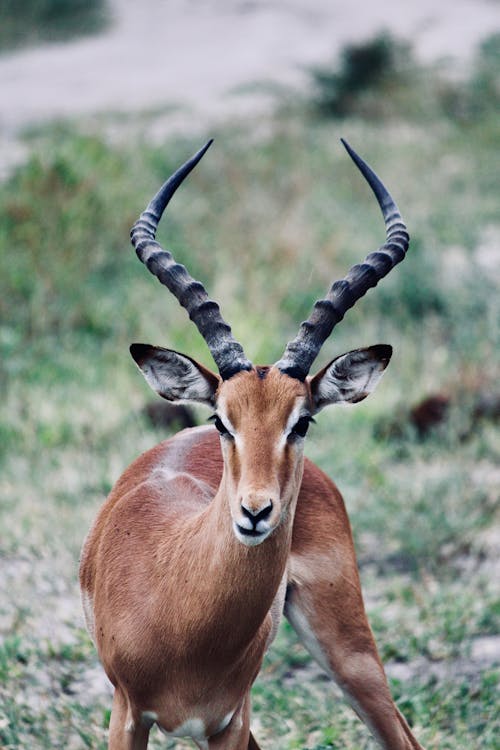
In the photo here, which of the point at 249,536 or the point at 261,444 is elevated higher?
the point at 261,444

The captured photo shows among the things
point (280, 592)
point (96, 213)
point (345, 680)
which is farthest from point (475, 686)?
point (96, 213)

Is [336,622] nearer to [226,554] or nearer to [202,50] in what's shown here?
[226,554]

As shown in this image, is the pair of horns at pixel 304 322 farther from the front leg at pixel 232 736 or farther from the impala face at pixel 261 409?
the front leg at pixel 232 736

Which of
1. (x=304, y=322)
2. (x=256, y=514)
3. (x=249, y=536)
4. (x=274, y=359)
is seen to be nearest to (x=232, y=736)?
(x=249, y=536)

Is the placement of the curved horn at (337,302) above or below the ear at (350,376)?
above

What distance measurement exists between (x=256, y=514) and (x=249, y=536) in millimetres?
126

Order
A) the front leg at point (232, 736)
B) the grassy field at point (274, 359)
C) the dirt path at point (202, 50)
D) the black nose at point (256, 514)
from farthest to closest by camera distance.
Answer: the dirt path at point (202, 50) → the grassy field at point (274, 359) → the front leg at point (232, 736) → the black nose at point (256, 514)

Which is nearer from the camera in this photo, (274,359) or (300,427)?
(300,427)

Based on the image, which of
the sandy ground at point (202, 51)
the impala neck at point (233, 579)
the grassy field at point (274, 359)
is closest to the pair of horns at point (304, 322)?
the impala neck at point (233, 579)

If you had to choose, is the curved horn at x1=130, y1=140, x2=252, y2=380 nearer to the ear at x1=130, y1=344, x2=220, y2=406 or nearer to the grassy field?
the ear at x1=130, y1=344, x2=220, y2=406

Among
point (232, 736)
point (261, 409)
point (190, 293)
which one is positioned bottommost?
point (232, 736)

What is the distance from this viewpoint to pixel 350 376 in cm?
362

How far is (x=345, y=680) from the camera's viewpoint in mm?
4125

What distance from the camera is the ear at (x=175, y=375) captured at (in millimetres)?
3520
